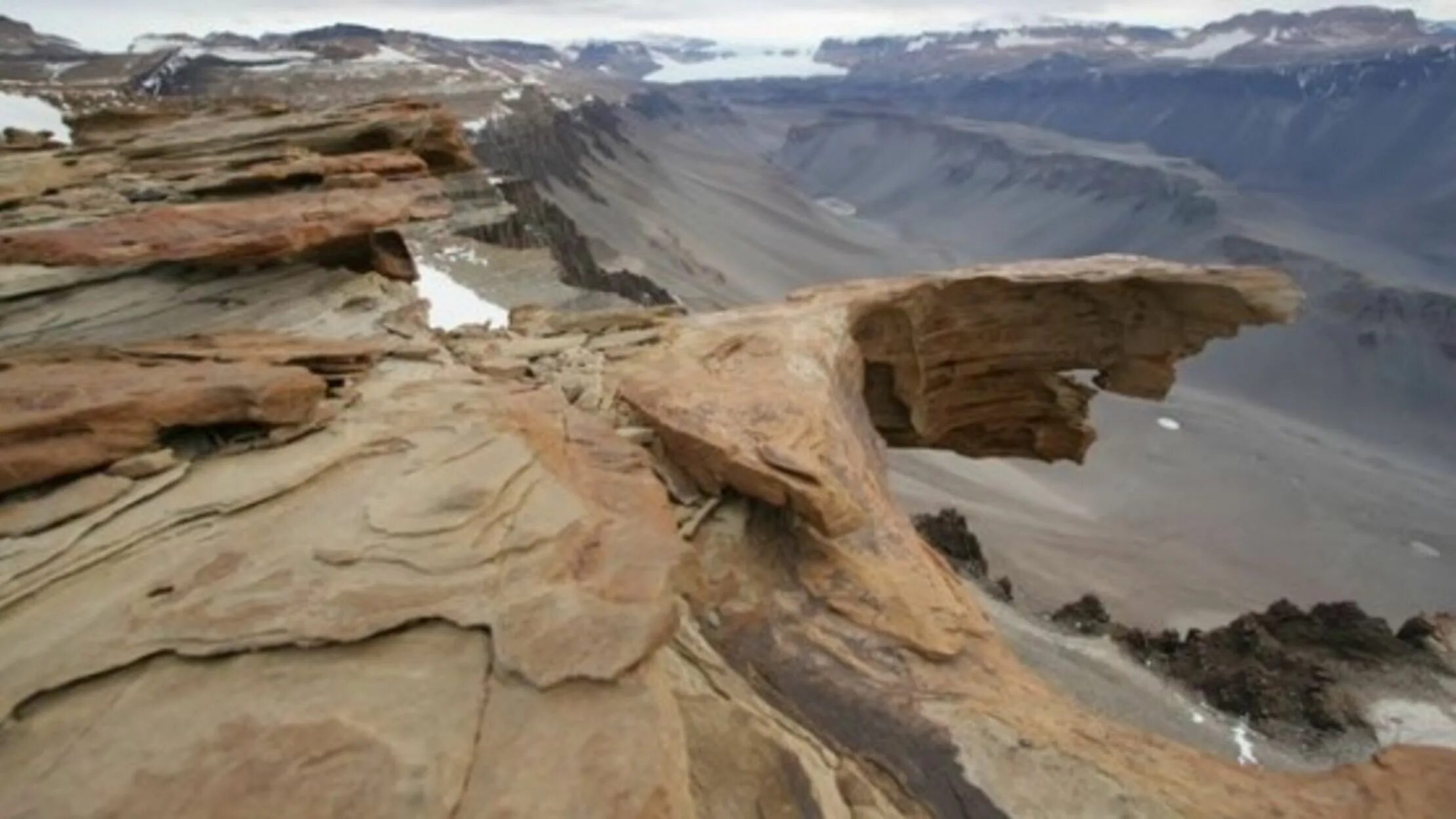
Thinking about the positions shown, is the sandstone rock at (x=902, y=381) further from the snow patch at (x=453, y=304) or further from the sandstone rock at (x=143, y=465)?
the snow patch at (x=453, y=304)

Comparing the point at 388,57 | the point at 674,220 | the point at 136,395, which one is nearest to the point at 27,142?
the point at 136,395

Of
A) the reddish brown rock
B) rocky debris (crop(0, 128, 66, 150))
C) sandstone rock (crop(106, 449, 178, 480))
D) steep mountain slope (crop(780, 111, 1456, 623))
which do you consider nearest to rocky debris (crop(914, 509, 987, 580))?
steep mountain slope (crop(780, 111, 1456, 623))

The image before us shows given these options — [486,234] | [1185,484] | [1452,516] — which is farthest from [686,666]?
[1452,516]

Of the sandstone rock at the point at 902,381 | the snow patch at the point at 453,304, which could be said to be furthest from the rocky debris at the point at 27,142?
the sandstone rock at the point at 902,381

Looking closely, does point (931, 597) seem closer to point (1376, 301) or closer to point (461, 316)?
point (461, 316)

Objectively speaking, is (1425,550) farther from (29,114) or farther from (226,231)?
(29,114)

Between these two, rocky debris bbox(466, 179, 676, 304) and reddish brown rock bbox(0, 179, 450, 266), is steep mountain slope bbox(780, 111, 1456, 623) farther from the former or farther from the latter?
reddish brown rock bbox(0, 179, 450, 266)

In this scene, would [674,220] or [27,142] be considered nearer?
[27,142]

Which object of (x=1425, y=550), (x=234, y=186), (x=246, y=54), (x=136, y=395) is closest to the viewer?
(x=136, y=395)
